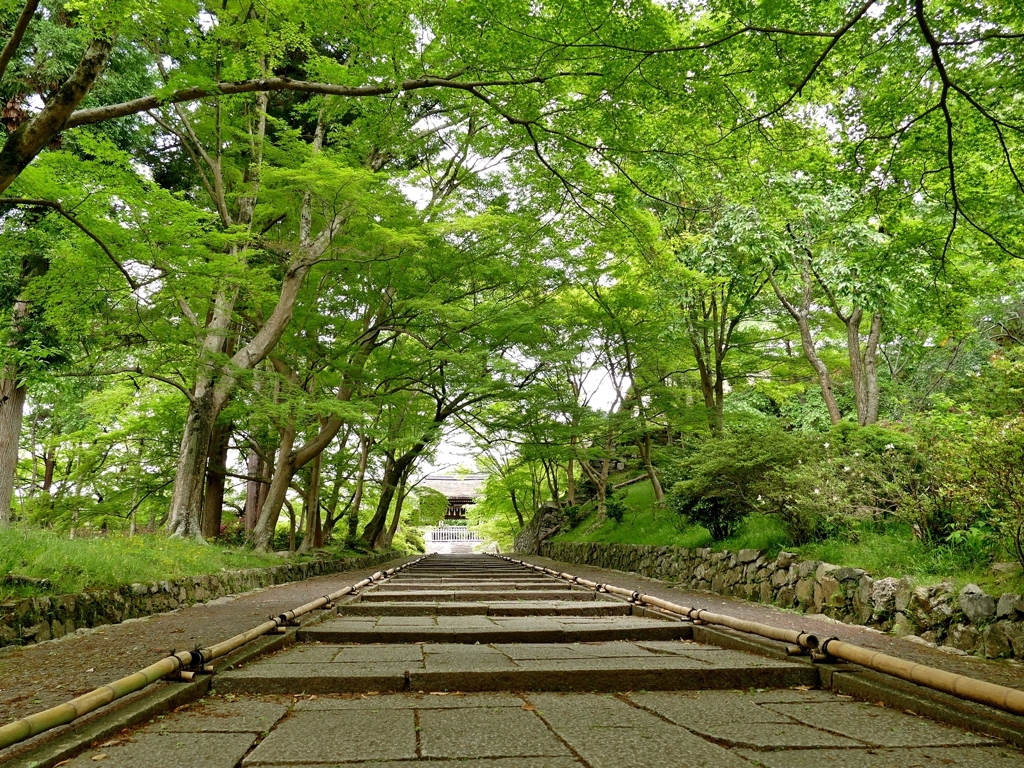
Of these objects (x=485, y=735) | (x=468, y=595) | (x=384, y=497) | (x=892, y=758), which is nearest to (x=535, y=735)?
(x=485, y=735)

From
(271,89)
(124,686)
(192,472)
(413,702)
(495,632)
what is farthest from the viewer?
(192,472)

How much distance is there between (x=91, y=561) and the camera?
17.6ft

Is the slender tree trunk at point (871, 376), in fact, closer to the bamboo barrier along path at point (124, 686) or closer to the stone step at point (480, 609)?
the stone step at point (480, 609)

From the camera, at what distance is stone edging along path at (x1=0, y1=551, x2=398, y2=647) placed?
4.17 meters

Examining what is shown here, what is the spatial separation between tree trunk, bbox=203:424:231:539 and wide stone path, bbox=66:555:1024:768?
10210 mm

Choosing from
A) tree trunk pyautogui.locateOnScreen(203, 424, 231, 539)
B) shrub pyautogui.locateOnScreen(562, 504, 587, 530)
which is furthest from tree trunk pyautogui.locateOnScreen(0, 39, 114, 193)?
shrub pyautogui.locateOnScreen(562, 504, 587, 530)

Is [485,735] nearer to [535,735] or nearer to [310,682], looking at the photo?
[535,735]

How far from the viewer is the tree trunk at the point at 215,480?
1317 cm

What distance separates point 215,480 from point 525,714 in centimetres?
1283

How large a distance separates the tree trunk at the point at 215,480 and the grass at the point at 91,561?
5.33 meters

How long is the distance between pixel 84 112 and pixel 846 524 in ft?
27.8

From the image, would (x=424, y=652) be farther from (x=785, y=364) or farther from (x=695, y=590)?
(x=785, y=364)

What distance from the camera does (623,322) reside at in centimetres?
1218

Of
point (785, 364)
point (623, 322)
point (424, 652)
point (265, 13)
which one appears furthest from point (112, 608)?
point (785, 364)
